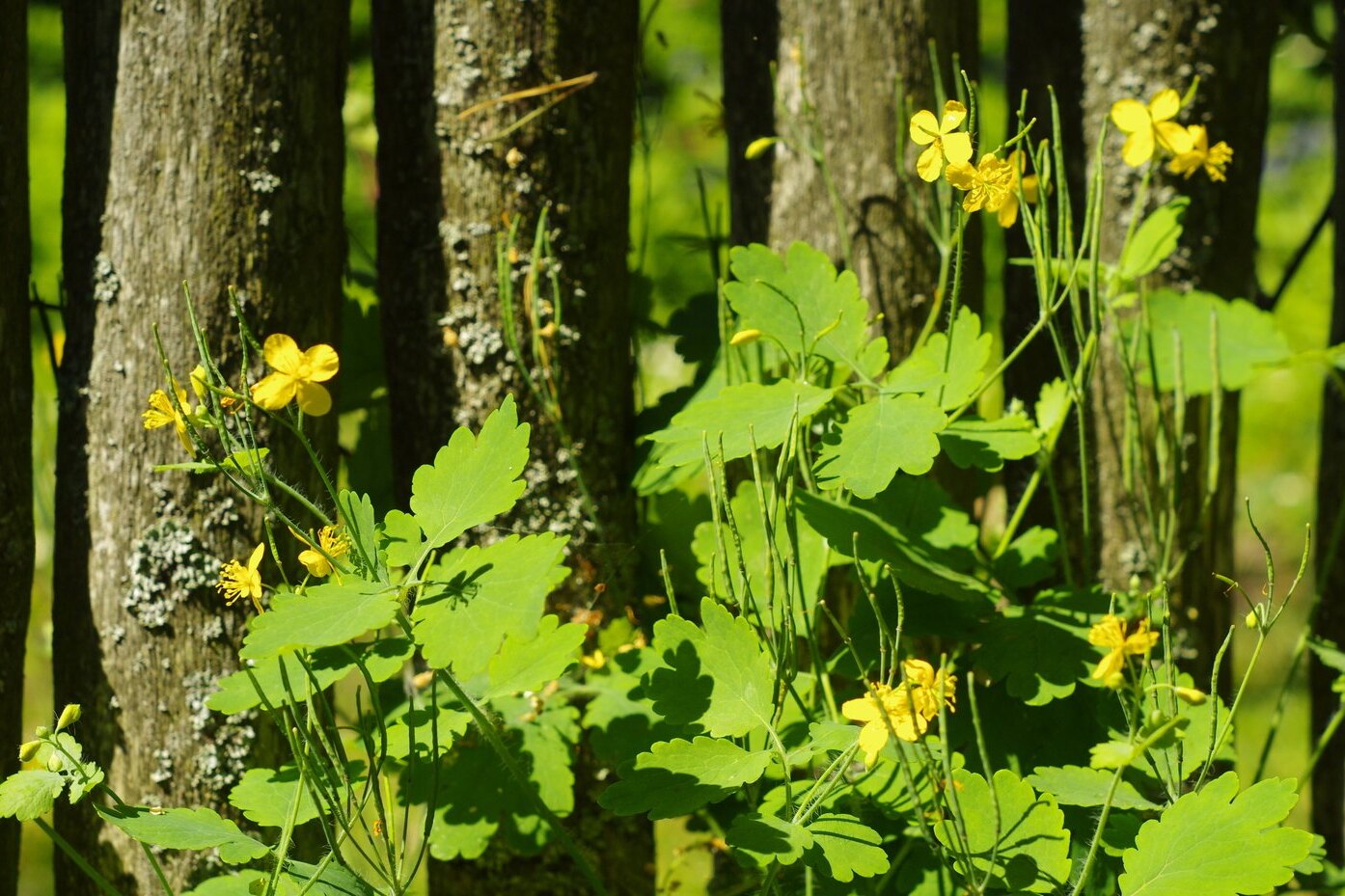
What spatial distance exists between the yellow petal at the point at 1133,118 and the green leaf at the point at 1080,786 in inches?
28.6

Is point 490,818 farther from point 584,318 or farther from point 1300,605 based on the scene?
point 1300,605

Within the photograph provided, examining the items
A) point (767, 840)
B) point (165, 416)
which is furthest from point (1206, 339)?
point (165, 416)

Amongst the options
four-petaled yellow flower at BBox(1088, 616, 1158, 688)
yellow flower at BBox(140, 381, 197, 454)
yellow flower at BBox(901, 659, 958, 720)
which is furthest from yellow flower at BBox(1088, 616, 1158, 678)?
yellow flower at BBox(140, 381, 197, 454)

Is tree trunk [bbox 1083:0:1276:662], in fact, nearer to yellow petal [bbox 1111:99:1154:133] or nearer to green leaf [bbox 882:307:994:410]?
yellow petal [bbox 1111:99:1154:133]

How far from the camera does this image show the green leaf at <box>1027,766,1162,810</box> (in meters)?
1.13

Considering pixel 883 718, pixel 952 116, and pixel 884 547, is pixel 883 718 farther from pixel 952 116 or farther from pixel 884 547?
pixel 952 116

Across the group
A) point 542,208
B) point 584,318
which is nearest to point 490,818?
point 584,318

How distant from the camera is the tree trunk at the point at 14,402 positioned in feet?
4.65

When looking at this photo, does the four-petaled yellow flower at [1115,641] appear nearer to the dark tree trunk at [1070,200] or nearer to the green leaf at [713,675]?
the green leaf at [713,675]

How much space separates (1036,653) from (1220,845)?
294 mm

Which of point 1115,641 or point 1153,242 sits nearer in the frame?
point 1115,641

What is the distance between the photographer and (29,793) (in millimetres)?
1042

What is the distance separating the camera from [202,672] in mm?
1390

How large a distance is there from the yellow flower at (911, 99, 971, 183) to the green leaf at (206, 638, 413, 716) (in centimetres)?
68
